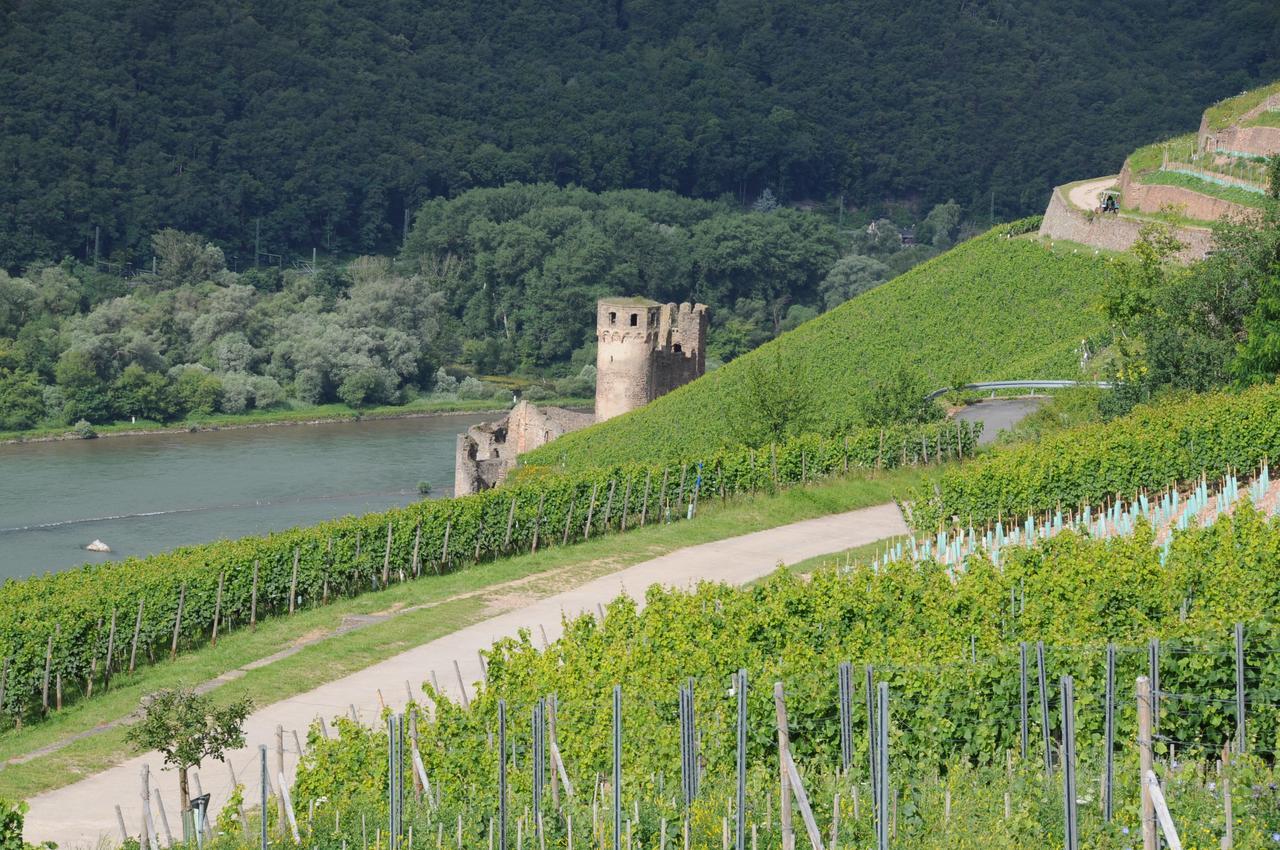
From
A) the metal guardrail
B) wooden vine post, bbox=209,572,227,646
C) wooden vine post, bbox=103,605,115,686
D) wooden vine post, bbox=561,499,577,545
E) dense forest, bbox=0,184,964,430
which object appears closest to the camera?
wooden vine post, bbox=103,605,115,686

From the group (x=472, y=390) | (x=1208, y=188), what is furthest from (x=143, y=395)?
(x=1208, y=188)

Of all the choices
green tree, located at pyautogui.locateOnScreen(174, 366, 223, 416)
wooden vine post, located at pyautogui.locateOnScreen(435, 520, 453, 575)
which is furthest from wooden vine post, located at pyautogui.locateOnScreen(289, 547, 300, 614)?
green tree, located at pyautogui.locateOnScreen(174, 366, 223, 416)

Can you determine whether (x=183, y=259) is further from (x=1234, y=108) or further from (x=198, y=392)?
(x=1234, y=108)

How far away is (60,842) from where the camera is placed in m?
23.1

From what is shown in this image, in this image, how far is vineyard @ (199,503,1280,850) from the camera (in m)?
18.5

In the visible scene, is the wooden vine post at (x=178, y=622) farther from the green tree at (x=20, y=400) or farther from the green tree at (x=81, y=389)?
the green tree at (x=81, y=389)

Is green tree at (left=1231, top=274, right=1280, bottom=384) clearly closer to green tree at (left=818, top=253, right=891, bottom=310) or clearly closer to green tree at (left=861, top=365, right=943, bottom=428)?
green tree at (left=861, top=365, right=943, bottom=428)

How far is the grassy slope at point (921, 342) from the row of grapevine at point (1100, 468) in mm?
19318

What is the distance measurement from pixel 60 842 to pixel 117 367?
286ft

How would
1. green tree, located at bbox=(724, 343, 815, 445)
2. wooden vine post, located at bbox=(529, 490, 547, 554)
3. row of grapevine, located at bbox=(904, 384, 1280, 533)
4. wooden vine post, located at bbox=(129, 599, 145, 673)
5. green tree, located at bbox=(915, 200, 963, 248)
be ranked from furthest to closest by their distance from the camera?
green tree, located at bbox=(915, 200, 963, 248), green tree, located at bbox=(724, 343, 815, 445), wooden vine post, located at bbox=(529, 490, 547, 554), row of grapevine, located at bbox=(904, 384, 1280, 533), wooden vine post, located at bbox=(129, 599, 145, 673)

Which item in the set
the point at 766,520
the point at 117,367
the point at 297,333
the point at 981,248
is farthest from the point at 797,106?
the point at 766,520

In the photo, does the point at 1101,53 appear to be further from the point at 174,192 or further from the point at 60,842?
the point at 60,842

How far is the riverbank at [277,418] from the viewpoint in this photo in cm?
10012

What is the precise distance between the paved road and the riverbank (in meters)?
55.2
